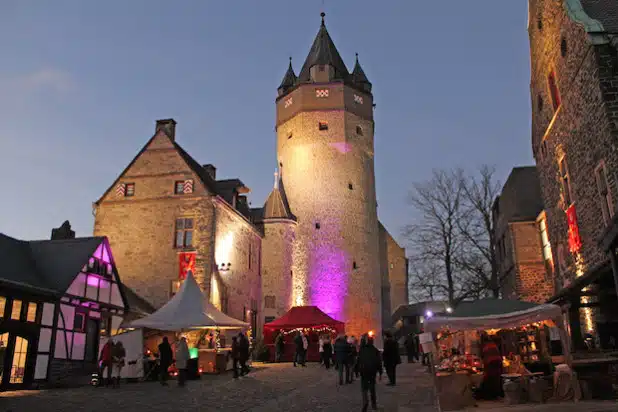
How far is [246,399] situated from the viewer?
460 inches

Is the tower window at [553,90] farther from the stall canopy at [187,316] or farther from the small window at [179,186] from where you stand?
the small window at [179,186]

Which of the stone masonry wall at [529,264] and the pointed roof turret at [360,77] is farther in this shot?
the pointed roof turret at [360,77]

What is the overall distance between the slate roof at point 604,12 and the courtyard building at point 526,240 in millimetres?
11133

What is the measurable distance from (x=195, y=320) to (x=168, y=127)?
12806 mm

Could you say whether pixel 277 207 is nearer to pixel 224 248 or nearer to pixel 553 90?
pixel 224 248

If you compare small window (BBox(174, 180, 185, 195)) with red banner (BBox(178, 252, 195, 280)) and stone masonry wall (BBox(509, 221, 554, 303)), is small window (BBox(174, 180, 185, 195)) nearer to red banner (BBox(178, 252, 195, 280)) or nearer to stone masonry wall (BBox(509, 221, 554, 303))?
red banner (BBox(178, 252, 195, 280))

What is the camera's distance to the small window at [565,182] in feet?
55.3

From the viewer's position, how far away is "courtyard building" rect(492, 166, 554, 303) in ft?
81.3

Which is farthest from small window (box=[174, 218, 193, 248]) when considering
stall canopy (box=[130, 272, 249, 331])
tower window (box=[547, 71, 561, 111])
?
tower window (box=[547, 71, 561, 111])

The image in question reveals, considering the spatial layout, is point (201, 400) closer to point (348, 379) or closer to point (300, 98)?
point (348, 379)

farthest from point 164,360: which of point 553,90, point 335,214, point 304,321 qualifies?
point 335,214

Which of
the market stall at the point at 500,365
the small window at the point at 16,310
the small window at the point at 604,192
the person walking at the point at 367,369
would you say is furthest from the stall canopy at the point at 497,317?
the small window at the point at 16,310

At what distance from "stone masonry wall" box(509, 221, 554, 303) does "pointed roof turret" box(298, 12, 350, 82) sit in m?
16.8

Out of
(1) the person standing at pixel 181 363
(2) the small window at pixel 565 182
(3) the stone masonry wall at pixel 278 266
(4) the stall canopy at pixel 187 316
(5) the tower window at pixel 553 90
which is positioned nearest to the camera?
(1) the person standing at pixel 181 363
